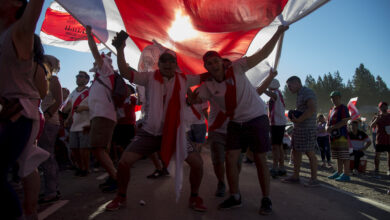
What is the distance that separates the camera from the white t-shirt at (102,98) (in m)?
3.21

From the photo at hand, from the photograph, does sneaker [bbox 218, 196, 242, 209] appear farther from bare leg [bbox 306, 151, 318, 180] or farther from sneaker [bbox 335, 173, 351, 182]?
sneaker [bbox 335, 173, 351, 182]

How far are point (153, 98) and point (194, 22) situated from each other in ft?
4.14

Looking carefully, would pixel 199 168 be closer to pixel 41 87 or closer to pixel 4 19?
pixel 41 87

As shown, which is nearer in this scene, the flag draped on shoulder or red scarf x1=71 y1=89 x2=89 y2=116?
the flag draped on shoulder

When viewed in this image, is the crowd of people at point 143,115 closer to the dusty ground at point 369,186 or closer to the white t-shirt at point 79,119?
the white t-shirt at point 79,119

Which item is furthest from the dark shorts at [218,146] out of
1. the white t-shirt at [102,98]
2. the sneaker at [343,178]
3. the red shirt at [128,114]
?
the sneaker at [343,178]

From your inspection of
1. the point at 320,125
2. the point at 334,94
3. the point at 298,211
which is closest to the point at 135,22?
the point at 298,211

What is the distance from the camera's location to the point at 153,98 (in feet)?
8.61

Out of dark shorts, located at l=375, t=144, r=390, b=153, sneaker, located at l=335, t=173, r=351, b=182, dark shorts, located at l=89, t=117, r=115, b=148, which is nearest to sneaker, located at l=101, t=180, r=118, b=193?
dark shorts, located at l=89, t=117, r=115, b=148

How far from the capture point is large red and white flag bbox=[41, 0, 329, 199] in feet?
9.43

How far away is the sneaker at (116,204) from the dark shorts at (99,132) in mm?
901

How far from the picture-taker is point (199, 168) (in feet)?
8.74

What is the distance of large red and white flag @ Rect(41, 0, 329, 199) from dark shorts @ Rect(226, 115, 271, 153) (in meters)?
0.82

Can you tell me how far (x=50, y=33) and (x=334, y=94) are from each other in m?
6.59
